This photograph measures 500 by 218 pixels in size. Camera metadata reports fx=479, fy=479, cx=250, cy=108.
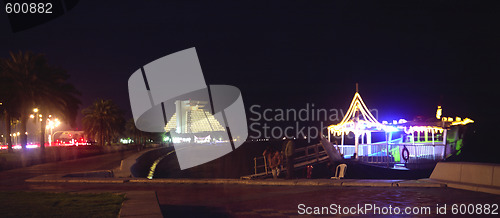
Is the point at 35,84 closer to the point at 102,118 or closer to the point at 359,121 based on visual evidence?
the point at 359,121

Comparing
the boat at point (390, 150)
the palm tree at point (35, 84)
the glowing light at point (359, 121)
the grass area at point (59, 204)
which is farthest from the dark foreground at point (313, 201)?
the palm tree at point (35, 84)

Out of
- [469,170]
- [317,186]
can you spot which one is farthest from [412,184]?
[317,186]

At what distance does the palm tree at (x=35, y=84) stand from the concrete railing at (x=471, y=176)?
41.0 metres

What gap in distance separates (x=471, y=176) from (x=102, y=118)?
8356 centimetres

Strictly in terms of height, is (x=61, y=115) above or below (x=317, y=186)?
above

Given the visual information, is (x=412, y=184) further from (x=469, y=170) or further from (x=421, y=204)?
(x=421, y=204)

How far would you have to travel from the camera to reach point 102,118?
89.6 m

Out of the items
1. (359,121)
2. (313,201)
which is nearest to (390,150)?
(359,121)

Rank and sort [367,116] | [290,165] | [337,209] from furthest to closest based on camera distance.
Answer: [367,116]
[290,165]
[337,209]

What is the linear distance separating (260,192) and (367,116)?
24.5 metres

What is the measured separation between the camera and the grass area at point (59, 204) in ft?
30.2

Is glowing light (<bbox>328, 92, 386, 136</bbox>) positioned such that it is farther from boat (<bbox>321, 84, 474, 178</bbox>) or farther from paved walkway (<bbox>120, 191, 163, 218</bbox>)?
paved walkway (<bbox>120, 191, 163, 218</bbox>)

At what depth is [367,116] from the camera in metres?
36.2

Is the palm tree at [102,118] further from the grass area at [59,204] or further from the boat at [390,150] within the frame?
the grass area at [59,204]
